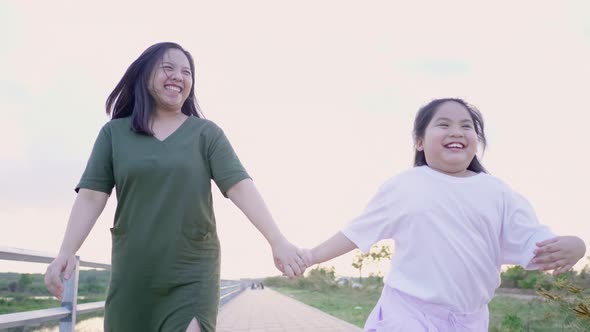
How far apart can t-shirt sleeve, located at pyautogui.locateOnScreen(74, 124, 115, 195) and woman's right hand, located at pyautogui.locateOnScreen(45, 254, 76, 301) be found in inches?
12.8

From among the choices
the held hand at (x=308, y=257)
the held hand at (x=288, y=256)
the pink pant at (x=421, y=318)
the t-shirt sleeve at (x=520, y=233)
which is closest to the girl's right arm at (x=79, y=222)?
the held hand at (x=288, y=256)

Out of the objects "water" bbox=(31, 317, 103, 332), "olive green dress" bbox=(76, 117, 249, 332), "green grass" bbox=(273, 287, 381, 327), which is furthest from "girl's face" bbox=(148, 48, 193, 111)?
"green grass" bbox=(273, 287, 381, 327)

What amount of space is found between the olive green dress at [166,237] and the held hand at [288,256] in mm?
294

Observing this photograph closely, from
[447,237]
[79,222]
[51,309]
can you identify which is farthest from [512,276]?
[79,222]

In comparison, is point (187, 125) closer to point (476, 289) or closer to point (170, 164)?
point (170, 164)

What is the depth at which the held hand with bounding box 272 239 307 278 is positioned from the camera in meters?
2.78

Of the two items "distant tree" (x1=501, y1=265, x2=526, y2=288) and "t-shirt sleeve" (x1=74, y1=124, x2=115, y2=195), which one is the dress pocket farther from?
"distant tree" (x1=501, y1=265, x2=526, y2=288)

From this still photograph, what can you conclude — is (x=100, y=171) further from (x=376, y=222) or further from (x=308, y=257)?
(x=376, y=222)

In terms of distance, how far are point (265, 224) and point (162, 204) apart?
48 cm

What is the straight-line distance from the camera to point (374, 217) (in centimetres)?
272

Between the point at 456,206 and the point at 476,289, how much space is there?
0.35 metres

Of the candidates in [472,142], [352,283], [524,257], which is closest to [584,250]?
[524,257]

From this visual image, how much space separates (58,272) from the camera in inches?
104

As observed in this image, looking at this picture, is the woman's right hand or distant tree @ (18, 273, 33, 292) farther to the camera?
distant tree @ (18, 273, 33, 292)
